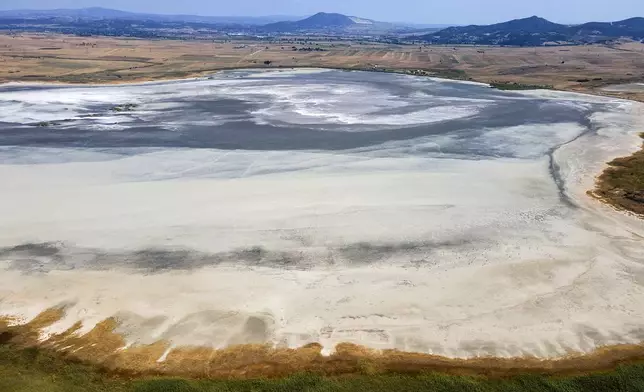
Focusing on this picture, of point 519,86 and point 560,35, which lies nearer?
point 519,86

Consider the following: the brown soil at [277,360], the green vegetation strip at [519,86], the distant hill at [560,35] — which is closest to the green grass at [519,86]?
the green vegetation strip at [519,86]

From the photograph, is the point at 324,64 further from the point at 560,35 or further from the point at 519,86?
the point at 560,35

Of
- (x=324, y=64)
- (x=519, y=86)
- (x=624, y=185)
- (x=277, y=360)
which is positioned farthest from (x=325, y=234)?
(x=324, y=64)

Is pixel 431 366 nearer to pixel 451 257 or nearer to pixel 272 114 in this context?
pixel 451 257

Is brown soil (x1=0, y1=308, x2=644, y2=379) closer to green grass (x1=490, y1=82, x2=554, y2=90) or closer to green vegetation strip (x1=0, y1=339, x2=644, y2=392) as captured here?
green vegetation strip (x1=0, y1=339, x2=644, y2=392)

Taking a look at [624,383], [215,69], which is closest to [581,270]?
[624,383]
